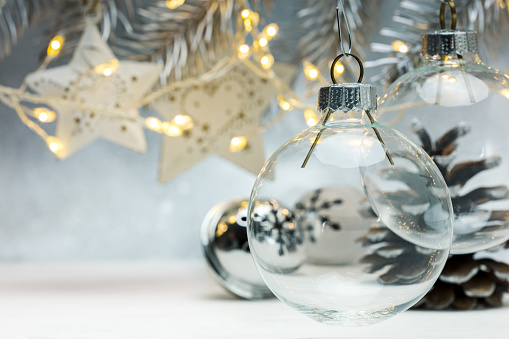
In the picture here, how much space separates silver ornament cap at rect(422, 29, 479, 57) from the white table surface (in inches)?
9.9

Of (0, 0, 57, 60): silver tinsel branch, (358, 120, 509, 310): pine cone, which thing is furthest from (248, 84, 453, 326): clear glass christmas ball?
(0, 0, 57, 60): silver tinsel branch

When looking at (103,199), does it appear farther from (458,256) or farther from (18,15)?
(458,256)

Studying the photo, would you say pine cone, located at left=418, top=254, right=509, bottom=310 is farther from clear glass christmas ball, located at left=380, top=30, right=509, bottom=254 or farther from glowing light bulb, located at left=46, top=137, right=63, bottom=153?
glowing light bulb, located at left=46, top=137, right=63, bottom=153

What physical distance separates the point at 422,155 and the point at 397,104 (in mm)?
137

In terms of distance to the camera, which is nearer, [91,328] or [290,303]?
[290,303]

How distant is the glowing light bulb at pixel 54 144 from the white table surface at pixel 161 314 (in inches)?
7.0

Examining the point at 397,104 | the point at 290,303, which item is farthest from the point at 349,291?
the point at 397,104

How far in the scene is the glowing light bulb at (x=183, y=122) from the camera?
2.75 feet

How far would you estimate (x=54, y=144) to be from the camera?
0.84 meters

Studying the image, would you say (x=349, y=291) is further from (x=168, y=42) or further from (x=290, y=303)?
(x=168, y=42)

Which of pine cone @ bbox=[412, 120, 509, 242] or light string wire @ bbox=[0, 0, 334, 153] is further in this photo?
light string wire @ bbox=[0, 0, 334, 153]

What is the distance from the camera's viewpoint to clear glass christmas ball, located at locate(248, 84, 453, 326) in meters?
0.42

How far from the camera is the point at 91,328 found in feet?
2.06

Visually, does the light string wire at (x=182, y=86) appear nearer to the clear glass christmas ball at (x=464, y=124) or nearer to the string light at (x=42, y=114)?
the string light at (x=42, y=114)
